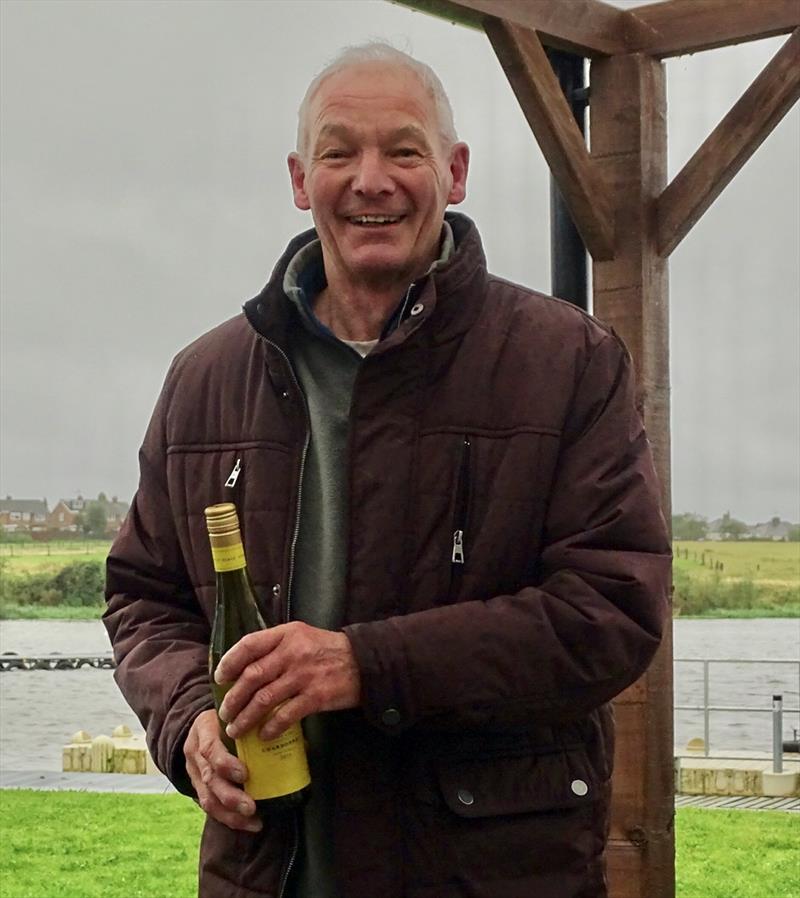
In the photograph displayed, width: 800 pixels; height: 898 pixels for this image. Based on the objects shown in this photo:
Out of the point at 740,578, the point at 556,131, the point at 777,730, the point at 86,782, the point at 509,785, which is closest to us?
the point at 509,785

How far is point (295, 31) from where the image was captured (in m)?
6.07

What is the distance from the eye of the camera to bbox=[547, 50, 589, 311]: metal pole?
114 inches

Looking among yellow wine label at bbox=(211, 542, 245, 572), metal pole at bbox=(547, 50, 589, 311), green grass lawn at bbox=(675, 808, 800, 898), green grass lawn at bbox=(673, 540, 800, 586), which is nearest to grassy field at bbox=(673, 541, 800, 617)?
green grass lawn at bbox=(673, 540, 800, 586)

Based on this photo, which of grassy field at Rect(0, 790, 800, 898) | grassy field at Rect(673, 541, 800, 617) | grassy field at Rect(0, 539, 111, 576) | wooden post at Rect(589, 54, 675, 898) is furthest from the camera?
grassy field at Rect(673, 541, 800, 617)

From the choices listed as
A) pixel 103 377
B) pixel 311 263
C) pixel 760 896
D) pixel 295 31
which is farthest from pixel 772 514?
pixel 103 377

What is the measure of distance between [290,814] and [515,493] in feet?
1.11

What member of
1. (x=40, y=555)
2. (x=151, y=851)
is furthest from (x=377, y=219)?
(x=151, y=851)

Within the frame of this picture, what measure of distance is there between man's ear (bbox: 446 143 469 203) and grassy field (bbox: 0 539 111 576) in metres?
4.16

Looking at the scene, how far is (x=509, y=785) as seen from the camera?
4.09 feet

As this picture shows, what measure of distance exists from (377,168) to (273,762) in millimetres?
520

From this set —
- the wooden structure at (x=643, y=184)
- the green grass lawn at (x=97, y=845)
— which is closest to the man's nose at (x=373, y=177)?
the wooden structure at (x=643, y=184)

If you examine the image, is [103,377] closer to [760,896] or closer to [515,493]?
[760,896]

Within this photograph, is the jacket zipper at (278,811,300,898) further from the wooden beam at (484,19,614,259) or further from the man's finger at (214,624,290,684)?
the wooden beam at (484,19,614,259)

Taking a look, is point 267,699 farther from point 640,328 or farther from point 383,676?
point 640,328
